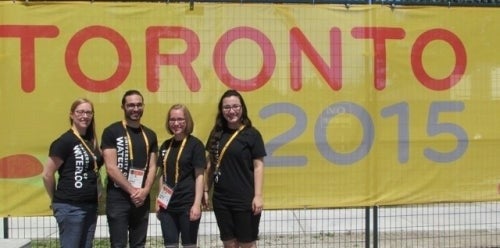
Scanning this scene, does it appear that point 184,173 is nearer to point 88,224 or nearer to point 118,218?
point 118,218

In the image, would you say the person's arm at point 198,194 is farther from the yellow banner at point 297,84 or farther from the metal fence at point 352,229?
the metal fence at point 352,229

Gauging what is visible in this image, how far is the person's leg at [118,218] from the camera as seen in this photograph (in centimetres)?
475

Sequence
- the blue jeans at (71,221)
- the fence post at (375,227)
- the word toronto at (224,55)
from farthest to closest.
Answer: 1. the fence post at (375,227)
2. the word toronto at (224,55)
3. the blue jeans at (71,221)

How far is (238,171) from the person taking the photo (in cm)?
490

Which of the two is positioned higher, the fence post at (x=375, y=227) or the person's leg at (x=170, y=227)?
the person's leg at (x=170, y=227)

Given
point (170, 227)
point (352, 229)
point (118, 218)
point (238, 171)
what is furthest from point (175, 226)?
point (352, 229)

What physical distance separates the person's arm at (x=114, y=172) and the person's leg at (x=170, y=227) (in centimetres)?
32

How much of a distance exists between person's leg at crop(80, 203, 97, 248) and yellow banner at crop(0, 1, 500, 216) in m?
1.41

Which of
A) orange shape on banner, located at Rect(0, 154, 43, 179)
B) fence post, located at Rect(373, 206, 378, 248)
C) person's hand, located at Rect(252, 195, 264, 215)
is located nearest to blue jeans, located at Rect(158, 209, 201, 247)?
person's hand, located at Rect(252, 195, 264, 215)

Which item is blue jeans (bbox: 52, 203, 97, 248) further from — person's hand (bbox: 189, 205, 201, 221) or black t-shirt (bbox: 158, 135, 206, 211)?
person's hand (bbox: 189, 205, 201, 221)

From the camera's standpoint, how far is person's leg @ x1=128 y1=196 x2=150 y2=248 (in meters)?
4.86

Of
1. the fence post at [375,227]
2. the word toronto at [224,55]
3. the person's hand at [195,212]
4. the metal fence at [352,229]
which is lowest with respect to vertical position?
the metal fence at [352,229]

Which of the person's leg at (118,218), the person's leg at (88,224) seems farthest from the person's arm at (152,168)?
the person's leg at (88,224)

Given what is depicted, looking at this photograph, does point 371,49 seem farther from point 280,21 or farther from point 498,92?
point 498,92
